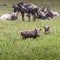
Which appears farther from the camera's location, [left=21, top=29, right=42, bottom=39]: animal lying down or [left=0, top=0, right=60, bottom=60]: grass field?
Result: [left=21, top=29, right=42, bottom=39]: animal lying down

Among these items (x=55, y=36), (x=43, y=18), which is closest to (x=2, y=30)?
(x=55, y=36)

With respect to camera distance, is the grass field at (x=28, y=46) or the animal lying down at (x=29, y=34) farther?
the animal lying down at (x=29, y=34)

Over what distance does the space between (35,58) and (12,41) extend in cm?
167

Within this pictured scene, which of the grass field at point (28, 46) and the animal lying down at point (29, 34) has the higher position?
the animal lying down at point (29, 34)

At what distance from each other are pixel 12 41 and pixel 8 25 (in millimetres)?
3427

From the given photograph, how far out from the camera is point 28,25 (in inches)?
631

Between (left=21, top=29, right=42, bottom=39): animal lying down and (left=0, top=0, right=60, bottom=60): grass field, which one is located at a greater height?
(left=21, top=29, right=42, bottom=39): animal lying down

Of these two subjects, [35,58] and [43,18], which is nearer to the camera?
[35,58]

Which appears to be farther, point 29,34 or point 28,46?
point 29,34

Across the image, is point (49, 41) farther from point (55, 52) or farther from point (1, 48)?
point (1, 48)

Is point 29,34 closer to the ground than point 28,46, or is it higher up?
higher up

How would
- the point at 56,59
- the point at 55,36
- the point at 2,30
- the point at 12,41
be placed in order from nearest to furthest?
the point at 56,59, the point at 12,41, the point at 55,36, the point at 2,30

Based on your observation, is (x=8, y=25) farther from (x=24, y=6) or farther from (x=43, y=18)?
(x=43, y=18)

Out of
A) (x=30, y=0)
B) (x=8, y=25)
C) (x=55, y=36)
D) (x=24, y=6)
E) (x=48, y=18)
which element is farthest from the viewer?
(x=30, y=0)
